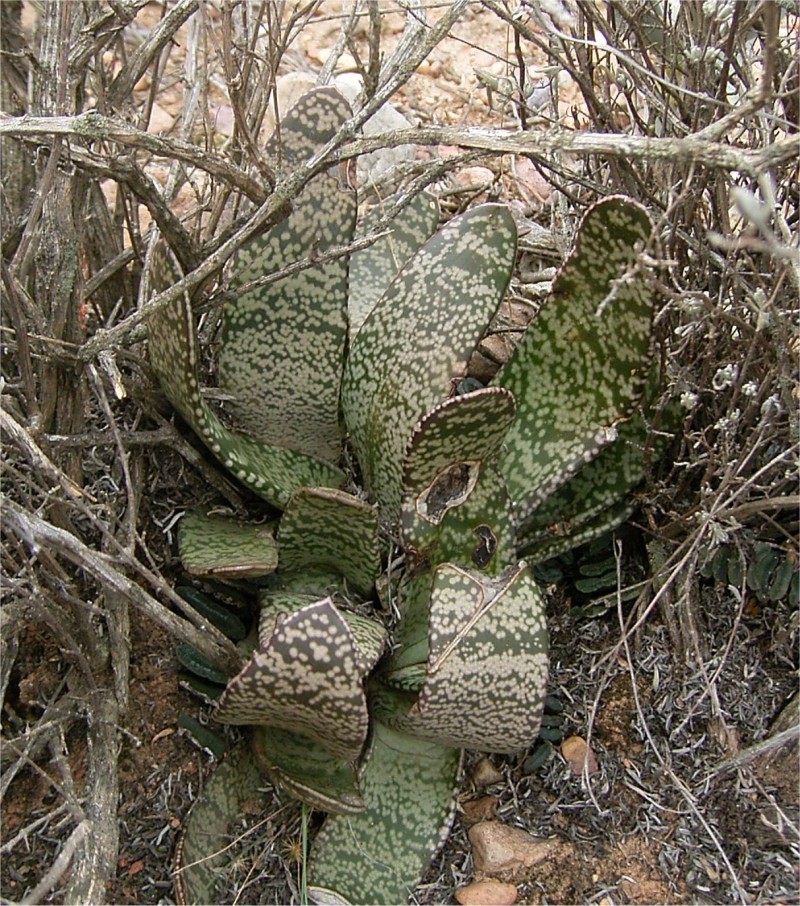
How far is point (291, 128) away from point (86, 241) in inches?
12.9

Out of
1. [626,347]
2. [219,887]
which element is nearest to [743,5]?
[626,347]

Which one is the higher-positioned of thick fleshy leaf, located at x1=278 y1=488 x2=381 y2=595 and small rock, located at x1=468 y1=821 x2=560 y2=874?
thick fleshy leaf, located at x1=278 y1=488 x2=381 y2=595

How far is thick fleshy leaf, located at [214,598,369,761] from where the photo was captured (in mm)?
982

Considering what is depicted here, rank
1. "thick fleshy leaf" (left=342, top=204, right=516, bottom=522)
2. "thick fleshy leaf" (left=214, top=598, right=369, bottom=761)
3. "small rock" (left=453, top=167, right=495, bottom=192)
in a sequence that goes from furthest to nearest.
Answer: "small rock" (left=453, top=167, right=495, bottom=192)
"thick fleshy leaf" (left=342, top=204, right=516, bottom=522)
"thick fleshy leaf" (left=214, top=598, right=369, bottom=761)

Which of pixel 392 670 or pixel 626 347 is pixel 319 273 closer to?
pixel 626 347

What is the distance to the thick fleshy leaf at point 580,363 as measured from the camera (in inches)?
44.0

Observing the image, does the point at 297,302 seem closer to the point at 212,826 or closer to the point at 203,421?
the point at 203,421

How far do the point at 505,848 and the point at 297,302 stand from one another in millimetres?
713

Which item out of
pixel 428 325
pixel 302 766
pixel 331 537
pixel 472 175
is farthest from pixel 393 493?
pixel 472 175

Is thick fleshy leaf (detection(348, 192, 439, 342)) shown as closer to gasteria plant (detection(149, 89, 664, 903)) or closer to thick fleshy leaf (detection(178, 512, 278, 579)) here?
gasteria plant (detection(149, 89, 664, 903))

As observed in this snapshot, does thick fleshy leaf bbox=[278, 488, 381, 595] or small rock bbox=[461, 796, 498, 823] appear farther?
small rock bbox=[461, 796, 498, 823]

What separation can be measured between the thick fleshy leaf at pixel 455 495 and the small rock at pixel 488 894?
1.24ft

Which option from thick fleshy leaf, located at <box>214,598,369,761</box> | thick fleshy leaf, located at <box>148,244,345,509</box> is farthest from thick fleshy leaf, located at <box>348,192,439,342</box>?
thick fleshy leaf, located at <box>214,598,369,761</box>

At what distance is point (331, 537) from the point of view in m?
1.23
